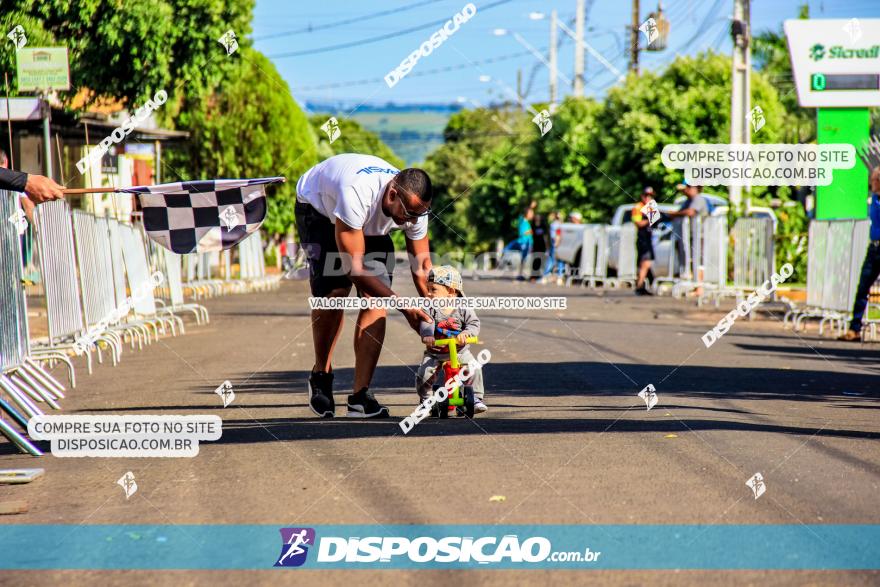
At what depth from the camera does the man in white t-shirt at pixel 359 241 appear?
289 inches

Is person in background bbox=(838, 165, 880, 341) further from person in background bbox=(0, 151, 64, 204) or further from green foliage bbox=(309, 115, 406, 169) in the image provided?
green foliage bbox=(309, 115, 406, 169)

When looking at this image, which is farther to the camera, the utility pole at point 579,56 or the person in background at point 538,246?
the utility pole at point 579,56

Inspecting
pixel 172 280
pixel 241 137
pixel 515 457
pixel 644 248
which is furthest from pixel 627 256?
pixel 515 457

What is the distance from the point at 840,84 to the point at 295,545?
70.4 feet

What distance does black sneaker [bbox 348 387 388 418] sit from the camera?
7918 mm

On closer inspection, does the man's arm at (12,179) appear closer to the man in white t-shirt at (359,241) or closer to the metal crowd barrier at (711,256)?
the man in white t-shirt at (359,241)

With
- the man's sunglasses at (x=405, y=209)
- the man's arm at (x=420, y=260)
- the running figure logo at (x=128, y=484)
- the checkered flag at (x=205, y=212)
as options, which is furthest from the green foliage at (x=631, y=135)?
the running figure logo at (x=128, y=484)

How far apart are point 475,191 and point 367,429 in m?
78.9

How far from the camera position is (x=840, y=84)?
24000 millimetres

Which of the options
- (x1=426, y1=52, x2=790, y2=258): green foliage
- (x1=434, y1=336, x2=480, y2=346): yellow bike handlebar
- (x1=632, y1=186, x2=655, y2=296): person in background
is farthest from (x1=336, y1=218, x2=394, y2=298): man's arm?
(x1=426, y1=52, x2=790, y2=258): green foliage

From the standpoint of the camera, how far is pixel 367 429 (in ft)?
24.3

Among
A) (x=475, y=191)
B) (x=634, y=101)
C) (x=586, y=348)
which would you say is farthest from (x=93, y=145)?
(x=475, y=191)

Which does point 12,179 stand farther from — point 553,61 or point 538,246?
point 553,61

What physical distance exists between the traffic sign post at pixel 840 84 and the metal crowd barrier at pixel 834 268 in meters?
6.11
